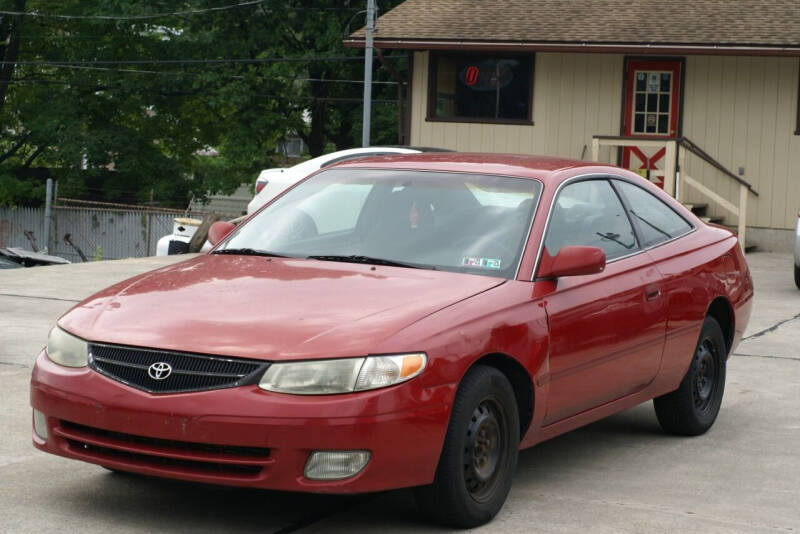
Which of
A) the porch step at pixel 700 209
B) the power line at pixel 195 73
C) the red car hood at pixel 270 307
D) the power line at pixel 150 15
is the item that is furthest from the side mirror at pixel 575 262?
the power line at pixel 150 15

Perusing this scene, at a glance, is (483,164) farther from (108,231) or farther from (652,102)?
(108,231)

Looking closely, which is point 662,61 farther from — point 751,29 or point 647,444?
point 647,444

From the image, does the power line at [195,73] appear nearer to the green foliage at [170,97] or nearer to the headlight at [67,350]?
the green foliage at [170,97]

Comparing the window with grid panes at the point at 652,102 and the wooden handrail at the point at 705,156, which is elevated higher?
the window with grid panes at the point at 652,102

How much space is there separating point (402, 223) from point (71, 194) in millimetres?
38307

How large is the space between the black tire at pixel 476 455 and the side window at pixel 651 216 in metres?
1.88

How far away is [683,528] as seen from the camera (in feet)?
18.2

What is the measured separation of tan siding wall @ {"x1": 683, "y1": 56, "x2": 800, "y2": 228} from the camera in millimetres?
22672

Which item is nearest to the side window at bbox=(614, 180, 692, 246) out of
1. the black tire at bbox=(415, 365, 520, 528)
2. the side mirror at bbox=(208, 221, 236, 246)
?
the black tire at bbox=(415, 365, 520, 528)

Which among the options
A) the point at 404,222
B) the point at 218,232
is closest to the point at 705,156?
the point at 218,232

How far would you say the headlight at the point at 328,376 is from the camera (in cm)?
488

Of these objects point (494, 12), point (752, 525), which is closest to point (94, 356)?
point (752, 525)

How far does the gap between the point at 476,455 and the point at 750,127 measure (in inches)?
735

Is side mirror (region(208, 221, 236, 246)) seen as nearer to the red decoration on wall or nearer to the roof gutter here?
the roof gutter
